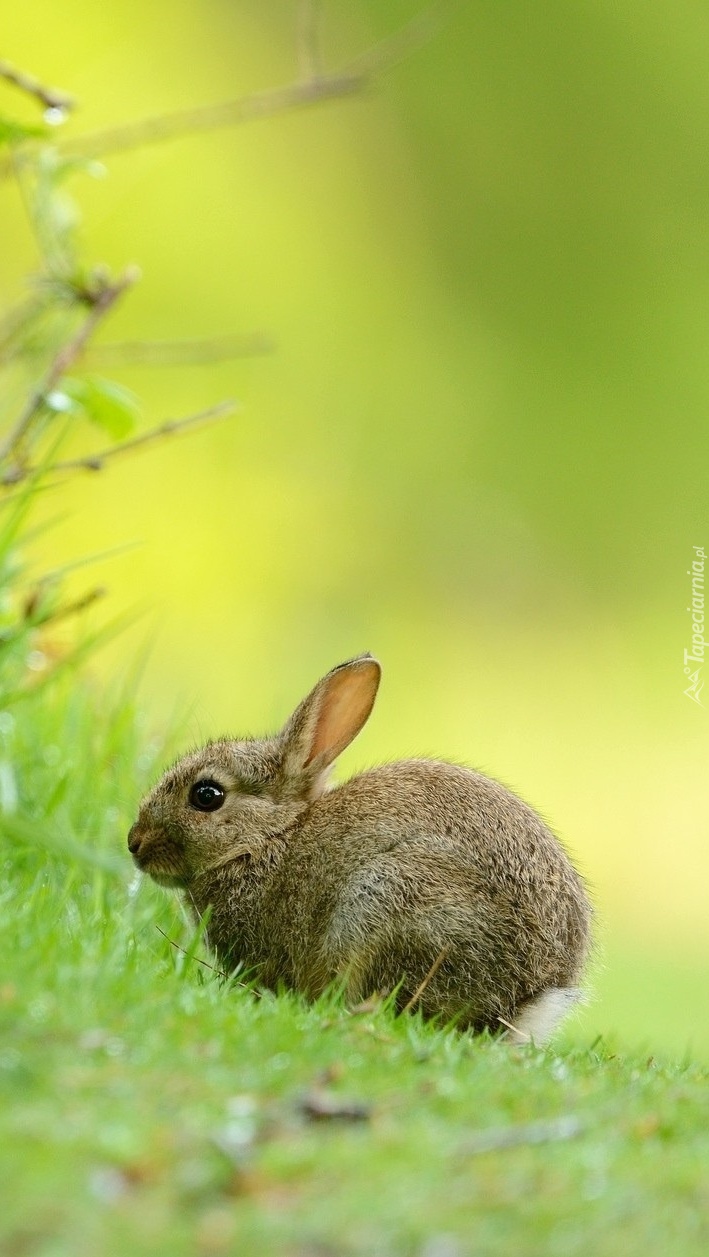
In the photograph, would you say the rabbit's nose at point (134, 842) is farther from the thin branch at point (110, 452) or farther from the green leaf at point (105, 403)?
the green leaf at point (105, 403)

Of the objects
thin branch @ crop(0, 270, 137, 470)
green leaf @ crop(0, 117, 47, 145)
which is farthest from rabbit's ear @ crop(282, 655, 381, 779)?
green leaf @ crop(0, 117, 47, 145)

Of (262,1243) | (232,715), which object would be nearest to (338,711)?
(262,1243)

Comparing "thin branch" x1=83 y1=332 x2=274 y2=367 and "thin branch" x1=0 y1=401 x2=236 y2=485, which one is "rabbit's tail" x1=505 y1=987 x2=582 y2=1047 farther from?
"thin branch" x1=83 y1=332 x2=274 y2=367

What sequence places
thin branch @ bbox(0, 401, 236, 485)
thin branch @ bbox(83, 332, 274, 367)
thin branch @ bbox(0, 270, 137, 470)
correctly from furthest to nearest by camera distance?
thin branch @ bbox(83, 332, 274, 367), thin branch @ bbox(0, 270, 137, 470), thin branch @ bbox(0, 401, 236, 485)

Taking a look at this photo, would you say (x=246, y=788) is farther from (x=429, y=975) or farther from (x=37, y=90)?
(x=37, y=90)

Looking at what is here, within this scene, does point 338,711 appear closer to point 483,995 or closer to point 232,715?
point 483,995

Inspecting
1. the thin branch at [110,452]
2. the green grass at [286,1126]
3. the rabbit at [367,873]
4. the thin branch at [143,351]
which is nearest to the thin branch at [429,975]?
the rabbit at [367,873]
